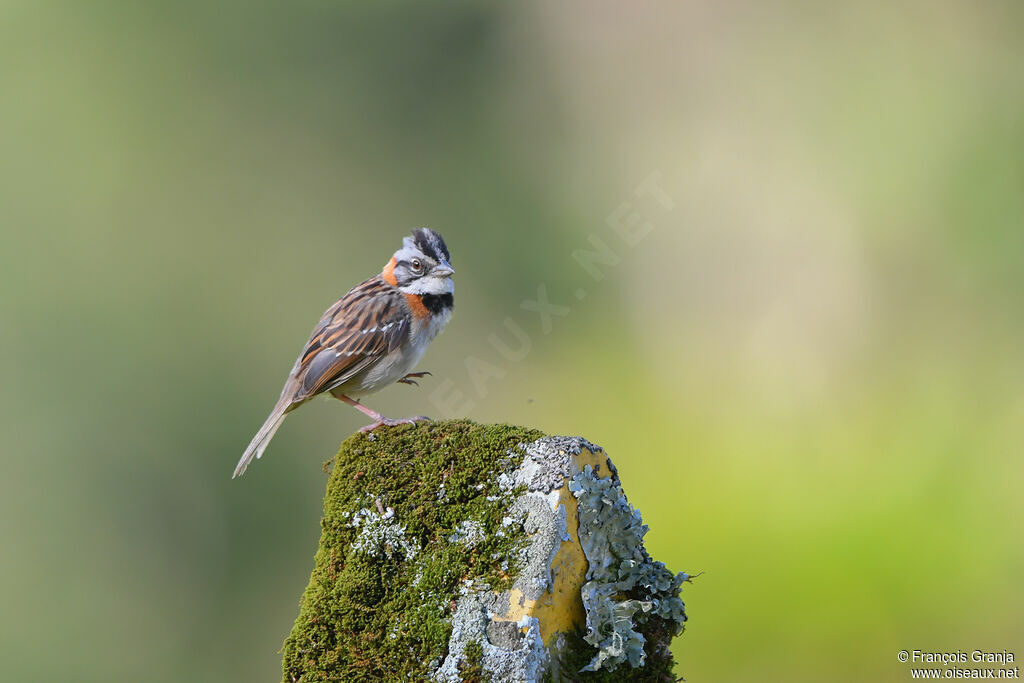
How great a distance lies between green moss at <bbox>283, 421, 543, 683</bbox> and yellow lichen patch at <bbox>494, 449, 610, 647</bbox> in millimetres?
128

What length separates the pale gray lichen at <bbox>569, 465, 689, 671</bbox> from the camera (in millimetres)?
3837

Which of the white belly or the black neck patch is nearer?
the white belly

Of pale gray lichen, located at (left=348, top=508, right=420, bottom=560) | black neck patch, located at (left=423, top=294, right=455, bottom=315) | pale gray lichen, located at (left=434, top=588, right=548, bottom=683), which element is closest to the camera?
pale gray lichen, located at (left=434, top=588, right=548, bottom=683)

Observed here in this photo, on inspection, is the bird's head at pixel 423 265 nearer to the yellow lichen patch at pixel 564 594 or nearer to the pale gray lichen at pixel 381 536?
the pale gray lichen at pixel 381 536

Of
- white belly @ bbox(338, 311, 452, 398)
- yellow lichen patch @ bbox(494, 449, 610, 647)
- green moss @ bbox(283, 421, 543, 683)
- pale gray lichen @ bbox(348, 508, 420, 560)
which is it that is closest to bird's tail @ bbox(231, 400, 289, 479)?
white belly @ bbox(338, 311, 452, 398)

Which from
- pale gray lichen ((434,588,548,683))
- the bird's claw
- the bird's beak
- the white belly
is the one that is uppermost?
the bird's beak

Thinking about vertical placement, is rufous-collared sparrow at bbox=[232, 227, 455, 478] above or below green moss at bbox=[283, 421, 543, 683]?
above

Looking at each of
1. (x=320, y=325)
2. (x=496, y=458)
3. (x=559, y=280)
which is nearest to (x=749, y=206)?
(x=559, y=280)

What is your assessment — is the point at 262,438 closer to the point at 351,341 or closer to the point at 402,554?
the point at 351,341

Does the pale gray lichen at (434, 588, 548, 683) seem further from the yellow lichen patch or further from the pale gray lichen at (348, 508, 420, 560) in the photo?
the pale gray lichen at (348, 508, 420, 560)

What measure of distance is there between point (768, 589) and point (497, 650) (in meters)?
6.42

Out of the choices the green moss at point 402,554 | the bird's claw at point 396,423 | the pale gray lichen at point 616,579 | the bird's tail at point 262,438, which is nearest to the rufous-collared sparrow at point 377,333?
the bird's tail at point 262,438

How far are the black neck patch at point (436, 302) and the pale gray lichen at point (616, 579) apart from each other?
233 centimetres

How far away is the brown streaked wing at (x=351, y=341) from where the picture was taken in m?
5.85
